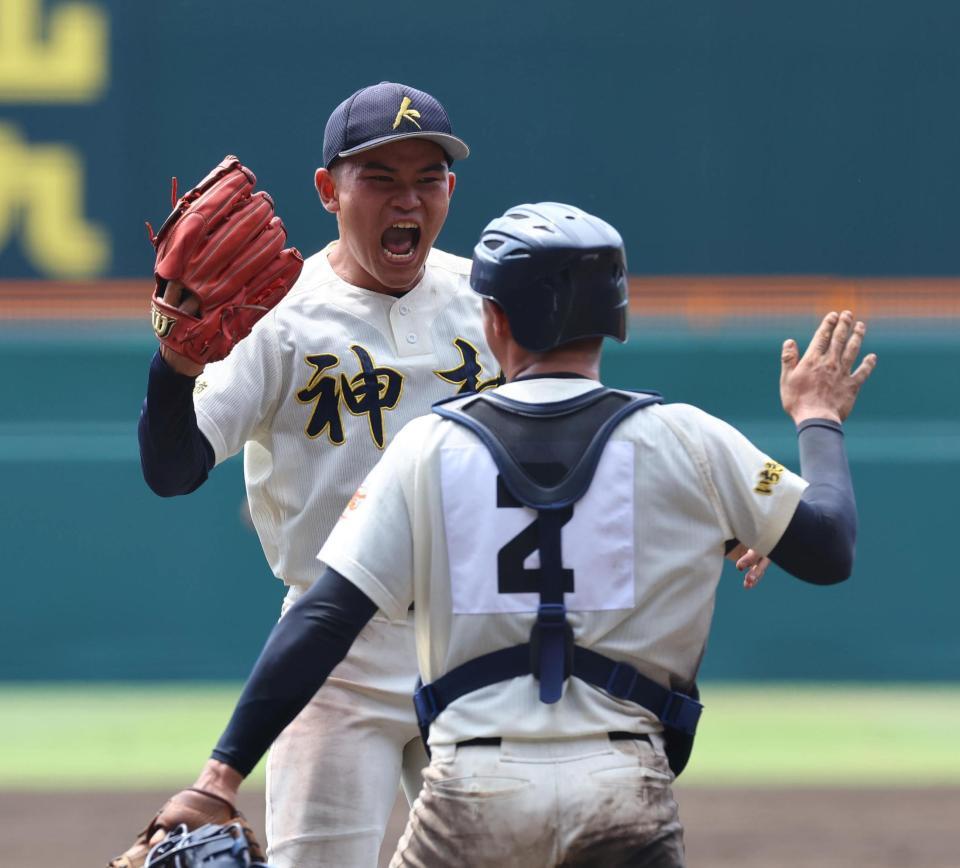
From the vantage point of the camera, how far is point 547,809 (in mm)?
2562

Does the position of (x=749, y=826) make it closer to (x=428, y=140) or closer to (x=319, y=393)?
(x=319, y=393)

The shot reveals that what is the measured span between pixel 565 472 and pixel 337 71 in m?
5.96

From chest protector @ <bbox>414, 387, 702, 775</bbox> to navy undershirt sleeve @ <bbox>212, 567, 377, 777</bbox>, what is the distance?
16 centimetres

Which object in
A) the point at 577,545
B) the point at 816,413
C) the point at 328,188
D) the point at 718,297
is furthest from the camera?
the point at 718,297

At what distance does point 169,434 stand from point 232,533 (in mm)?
5008

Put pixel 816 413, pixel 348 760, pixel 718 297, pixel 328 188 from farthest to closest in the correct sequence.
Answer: pixel 718 297, pixel 328 188, pixel 348 760, pixel 816 413

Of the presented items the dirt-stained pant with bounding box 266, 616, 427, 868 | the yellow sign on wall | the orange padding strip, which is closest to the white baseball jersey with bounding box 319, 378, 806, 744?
the dirt-stained pant with bounding box 266, 616, 427, 868

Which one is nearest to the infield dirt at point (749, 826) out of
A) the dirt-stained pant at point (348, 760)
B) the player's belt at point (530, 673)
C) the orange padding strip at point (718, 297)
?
the dirt-stained pant at point (348, 760)

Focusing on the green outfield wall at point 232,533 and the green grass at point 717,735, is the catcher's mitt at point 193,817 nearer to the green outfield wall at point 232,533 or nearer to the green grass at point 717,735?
the green grass at point 717,735

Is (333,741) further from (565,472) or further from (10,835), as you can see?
(10,835)

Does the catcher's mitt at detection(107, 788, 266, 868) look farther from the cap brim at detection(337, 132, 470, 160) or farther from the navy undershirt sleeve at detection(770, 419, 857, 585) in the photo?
the cap brim at detection(337, 132, 470, 160)

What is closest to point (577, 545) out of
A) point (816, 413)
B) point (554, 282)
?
point (554, 282)

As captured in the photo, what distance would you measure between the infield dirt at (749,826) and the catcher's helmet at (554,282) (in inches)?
133

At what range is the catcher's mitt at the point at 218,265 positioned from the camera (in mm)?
3240
